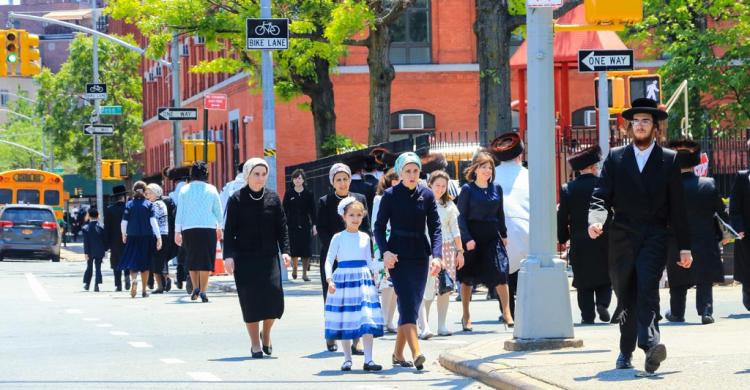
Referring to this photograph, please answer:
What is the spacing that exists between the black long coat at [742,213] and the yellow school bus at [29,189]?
46.3 m

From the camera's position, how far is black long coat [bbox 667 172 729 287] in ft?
52.2

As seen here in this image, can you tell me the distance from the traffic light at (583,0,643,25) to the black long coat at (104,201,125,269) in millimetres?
12655

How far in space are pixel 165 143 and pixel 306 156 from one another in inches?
1123

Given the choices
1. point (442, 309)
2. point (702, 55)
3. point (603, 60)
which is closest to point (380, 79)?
point (702, 55)

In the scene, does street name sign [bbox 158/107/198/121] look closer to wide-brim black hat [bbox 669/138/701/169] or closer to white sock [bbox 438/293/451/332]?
white sock [bbox 438/293/451/332]

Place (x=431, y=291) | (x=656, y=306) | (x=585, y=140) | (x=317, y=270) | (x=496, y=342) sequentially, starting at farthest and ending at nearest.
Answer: (x=317, y=270) < (x=585, y=140) < (x=431, y=291) < (x=496, y=342) < (x=656, y=306)

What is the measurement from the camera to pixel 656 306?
10.7 m

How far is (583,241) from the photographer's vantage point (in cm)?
1588

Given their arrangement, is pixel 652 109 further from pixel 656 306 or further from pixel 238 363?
pixel 238 363

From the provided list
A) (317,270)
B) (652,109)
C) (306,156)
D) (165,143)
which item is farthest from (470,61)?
(652,109)

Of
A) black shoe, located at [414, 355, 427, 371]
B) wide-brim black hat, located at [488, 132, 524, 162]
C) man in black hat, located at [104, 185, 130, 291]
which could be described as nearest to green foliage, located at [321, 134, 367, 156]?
man in black hat, located at [104, 185, 130, 291]

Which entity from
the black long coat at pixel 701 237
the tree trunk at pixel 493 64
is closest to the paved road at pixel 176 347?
the black long coat at pixel 701 237

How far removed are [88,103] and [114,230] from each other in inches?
2546

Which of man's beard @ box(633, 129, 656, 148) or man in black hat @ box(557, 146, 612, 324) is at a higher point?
man's beard @ box(633, 129, 656, 148)
